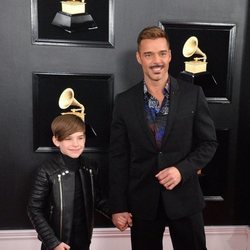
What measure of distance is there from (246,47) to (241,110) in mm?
439

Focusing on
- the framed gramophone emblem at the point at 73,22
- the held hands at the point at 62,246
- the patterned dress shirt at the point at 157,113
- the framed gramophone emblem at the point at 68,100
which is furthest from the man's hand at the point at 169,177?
the framed gramophone emblem at the point at 73,22

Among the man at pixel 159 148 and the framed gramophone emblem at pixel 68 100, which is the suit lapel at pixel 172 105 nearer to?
the man at pixel 159 148

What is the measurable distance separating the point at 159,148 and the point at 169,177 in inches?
7.0

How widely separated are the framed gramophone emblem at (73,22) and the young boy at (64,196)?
65cm

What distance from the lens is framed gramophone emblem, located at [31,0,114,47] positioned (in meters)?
2.46

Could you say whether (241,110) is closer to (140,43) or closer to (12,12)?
(140,43)

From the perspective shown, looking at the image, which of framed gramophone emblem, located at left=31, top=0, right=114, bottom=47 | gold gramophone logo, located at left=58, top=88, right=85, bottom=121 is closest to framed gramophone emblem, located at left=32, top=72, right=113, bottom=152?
gold gramophone logo, located at left=58, top=88, right=85, bottom=121

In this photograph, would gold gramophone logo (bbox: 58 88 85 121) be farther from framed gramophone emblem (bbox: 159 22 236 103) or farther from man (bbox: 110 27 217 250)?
framed gramophone emblem (bbox: 159 22 236 103)

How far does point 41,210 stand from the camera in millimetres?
2049

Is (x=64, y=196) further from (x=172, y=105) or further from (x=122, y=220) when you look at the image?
(x=172, y=105)

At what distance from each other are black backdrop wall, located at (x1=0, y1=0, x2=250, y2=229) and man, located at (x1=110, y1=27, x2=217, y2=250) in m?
0.56

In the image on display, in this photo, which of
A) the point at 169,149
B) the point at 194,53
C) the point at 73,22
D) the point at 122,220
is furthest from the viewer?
the point at 194,53

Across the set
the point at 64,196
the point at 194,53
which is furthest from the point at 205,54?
the point at 64,196

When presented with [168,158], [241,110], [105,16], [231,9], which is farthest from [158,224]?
[231,9]
